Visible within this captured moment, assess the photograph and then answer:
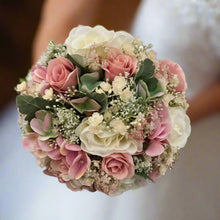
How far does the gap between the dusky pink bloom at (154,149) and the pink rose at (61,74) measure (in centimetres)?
26

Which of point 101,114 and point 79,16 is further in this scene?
point 79,16

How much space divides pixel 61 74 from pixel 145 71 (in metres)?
0.22

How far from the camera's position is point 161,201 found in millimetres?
1291

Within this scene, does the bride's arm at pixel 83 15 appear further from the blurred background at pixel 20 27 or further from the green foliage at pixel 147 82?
the green foliage at pixel 147 82

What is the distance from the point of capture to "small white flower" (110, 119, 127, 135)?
813 millimetres

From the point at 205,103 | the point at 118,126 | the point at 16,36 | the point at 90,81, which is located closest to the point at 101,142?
the point at 118,126

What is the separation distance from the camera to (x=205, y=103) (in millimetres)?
1577

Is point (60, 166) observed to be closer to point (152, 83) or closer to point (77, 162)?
point (77, 162)

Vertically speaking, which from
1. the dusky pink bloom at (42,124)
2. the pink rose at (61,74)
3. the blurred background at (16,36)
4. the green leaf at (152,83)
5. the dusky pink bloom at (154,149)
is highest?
the green leaf at (152,83)

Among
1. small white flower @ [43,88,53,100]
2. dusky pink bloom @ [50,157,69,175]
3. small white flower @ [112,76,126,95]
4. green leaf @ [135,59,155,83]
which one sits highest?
green leaf @ [135,59,155,83]

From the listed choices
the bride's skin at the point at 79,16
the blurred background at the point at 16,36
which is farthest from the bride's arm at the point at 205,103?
the blurred background at the point at 16,36

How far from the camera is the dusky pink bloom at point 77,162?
85 cm

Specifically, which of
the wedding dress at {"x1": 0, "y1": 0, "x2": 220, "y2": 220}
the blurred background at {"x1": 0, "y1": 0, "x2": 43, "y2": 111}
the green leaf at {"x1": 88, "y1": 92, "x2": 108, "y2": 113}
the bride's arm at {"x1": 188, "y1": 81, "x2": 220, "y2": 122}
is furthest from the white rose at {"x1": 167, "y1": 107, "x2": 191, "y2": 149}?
the blurred background at {"x1": 0, "y1": 0, "x2": 43, "y2": 111}

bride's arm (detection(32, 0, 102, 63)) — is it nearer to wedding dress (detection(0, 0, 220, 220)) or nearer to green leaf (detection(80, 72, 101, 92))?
wedding dress (detection(0, 0, 220, 220))
